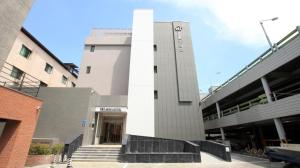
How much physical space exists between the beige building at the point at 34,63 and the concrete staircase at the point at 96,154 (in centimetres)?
1062

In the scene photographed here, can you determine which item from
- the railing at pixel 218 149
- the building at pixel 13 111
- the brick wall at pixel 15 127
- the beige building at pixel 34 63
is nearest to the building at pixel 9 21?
the building at pixel 13 111

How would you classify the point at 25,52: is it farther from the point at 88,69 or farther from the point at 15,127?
the point at 15,127

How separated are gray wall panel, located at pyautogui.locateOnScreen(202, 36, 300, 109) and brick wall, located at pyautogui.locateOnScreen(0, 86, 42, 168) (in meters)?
16.2

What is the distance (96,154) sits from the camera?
12648 millimetres

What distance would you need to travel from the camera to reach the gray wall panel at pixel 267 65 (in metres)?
9.89

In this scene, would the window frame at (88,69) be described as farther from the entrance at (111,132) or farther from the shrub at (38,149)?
the shrub at (38,149)

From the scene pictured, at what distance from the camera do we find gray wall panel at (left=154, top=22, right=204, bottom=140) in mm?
18297

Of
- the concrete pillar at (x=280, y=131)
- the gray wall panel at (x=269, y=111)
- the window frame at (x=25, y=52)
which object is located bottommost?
the concrete pillar at (x=280, y=131)

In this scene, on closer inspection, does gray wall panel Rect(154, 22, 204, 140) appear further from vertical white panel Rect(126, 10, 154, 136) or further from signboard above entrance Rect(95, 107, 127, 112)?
signboard above entrance Rect(95, 107, 127, 112)

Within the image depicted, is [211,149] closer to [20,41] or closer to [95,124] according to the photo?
[95,124]

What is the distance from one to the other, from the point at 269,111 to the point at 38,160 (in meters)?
16.3

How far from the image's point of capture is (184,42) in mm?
22328

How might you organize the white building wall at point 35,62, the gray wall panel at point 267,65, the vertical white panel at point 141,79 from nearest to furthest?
the gray wall panel at point 267,65 → the white building wall at point 35,62 → the vertical white panel at point 141,79

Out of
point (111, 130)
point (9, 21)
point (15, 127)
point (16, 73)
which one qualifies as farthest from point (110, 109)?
point (16, 73)
